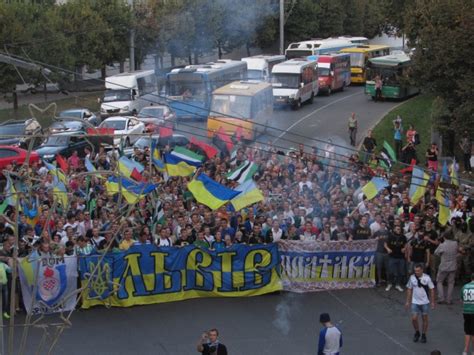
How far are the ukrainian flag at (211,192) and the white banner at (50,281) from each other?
10.6ft

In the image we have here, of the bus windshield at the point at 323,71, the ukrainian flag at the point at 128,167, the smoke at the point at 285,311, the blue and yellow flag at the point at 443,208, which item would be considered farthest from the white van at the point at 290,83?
the smoke at the point at 285,311

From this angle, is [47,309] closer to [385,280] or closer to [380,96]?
[385,280]

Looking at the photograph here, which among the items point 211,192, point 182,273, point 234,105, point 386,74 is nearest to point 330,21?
point 386,74

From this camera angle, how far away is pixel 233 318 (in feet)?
50.4

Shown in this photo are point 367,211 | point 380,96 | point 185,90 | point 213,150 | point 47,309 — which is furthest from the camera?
point 380,96

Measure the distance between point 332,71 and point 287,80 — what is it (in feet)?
21.3

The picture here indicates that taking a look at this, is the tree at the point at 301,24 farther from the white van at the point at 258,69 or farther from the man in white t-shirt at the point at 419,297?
the man in white t-shirt at the point at 419,297

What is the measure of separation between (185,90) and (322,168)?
57.2 ft

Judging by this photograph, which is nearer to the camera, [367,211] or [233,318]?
[233,318]

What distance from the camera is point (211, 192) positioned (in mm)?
18109

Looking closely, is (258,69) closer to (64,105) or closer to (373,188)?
(64,105)

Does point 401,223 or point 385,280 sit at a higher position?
point 401,223

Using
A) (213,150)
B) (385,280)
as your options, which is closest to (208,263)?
(385,280)

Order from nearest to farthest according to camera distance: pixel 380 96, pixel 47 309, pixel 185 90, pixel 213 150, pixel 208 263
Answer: pixel 47 309 < pixel 208 263 < pixel 213 150 < pixel 185 90 < pixel 380 96
